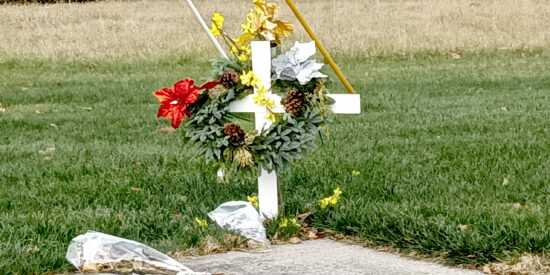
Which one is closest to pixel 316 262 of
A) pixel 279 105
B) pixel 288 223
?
pixel 288 223

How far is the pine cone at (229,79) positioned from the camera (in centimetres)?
475

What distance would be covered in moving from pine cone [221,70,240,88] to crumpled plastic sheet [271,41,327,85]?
0.74 ft

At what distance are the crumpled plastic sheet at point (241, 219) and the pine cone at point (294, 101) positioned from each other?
602 mm

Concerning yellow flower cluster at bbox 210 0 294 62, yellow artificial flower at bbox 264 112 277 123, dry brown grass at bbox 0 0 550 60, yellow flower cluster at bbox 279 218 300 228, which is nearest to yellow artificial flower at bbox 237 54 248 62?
yellow flower cluster at bbox 210 0 294 62

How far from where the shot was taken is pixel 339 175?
629cm

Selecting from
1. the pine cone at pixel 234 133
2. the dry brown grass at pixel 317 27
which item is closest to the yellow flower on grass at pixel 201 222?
the pine cone at pixel 234 133

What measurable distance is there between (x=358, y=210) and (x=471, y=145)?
2905 millimetres

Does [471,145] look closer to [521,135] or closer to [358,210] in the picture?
[521,135]

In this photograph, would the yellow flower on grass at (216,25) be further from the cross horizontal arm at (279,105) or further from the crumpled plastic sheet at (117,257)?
the crumpled plastic sheet at (117,257)

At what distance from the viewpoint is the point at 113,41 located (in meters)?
18.0

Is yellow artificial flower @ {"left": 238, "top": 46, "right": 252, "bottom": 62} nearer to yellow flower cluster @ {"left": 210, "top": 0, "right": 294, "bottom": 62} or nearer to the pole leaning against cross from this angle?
yellow flower cluster @ {"left": 210, "top": 0, "right": 294, "bottom": 62}

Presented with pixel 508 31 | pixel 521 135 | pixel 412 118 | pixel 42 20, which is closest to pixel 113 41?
pixel 42 20

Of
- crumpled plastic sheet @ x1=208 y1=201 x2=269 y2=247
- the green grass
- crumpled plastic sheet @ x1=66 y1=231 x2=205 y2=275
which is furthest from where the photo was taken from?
crumpled plastic sheet @ x1=208 y1=201 x2=269 y2=247

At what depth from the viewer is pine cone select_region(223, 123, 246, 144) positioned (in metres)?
4.68
